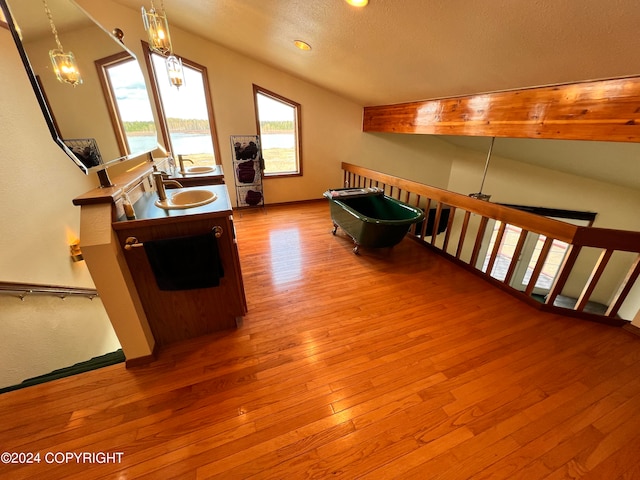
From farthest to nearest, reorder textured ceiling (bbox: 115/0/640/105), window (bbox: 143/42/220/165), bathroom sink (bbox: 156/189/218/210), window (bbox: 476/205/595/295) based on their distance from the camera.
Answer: window (bbox: 476/205/595/295) < window (bbox: 143/42/220/165) < bathroom sink (bbox: 156/189/218/210) < textured ceiling (bbox: 115/0/640/105)

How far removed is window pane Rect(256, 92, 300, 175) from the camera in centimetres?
447

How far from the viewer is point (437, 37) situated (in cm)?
191

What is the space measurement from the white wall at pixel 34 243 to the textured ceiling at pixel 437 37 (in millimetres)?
1965

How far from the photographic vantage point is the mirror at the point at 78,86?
1277 mm

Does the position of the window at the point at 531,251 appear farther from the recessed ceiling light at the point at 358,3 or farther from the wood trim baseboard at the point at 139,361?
the wood trim baseboard at the point at 139,361

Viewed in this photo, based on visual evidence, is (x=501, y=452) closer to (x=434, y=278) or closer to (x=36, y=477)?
(x=434, y=278)

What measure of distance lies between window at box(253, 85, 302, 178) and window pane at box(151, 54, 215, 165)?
89 centimetres

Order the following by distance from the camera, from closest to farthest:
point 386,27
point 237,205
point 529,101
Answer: point 386,27 < point 529,101 < point 237,205

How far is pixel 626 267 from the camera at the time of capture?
4008 millimetres

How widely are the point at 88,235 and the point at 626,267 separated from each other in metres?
6.75

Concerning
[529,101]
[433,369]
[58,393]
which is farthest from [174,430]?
[529,101]

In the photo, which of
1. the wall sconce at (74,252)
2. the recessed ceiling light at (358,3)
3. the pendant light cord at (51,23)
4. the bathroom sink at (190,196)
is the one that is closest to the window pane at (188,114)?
the wall sconce at (74,252)

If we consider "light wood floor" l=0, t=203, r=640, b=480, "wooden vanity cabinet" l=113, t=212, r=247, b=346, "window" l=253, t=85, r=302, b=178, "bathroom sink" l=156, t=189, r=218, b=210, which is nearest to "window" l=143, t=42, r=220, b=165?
"window" l=253, t=85, r=302, b=178

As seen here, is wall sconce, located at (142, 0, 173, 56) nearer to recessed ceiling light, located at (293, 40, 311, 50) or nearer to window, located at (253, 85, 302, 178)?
recessed ceiling light, located at (293, 40, 311, 50)
